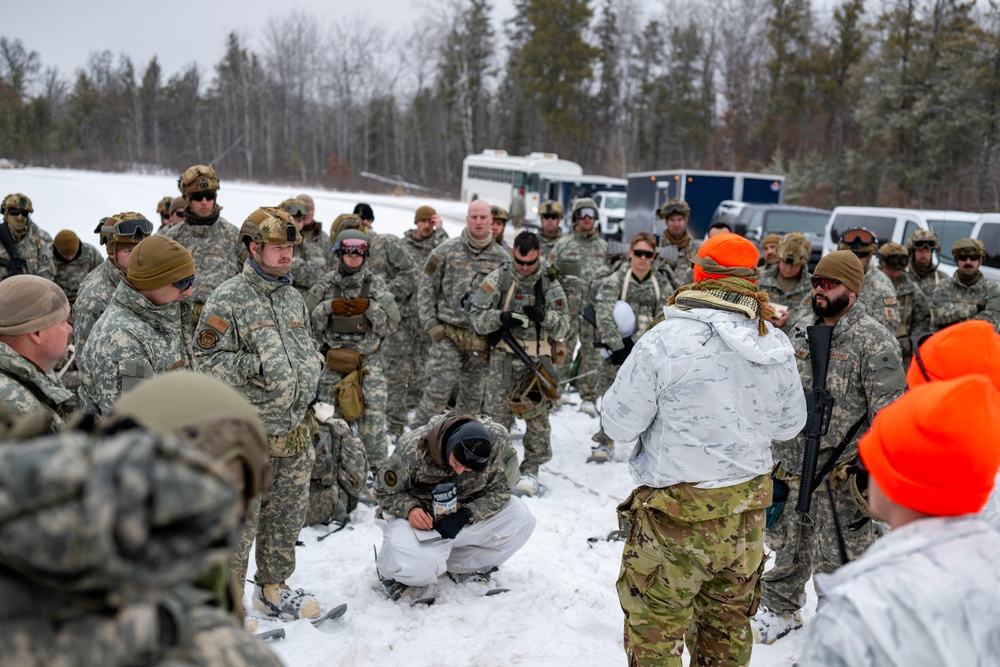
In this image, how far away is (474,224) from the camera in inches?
259

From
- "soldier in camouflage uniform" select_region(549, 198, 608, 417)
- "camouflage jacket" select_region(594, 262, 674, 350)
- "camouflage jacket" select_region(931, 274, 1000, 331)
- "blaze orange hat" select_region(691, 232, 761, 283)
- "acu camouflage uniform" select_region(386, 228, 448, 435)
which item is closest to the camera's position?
"blaze orange hat" select_region(691, 232, 761, 283)

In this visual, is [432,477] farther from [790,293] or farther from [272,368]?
[790,293]

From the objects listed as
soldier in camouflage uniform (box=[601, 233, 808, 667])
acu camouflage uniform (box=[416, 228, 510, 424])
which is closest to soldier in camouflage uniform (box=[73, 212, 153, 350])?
acu camouflage uniform (box=[416, 228, 510, 424])

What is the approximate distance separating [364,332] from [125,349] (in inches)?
97.5

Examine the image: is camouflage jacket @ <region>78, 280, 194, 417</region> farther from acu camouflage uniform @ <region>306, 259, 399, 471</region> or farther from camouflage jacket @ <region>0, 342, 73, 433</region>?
acu camouflage uniform @ <region>306, 259, 399, 471</region>

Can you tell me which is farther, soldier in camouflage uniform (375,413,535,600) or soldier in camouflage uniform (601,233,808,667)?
soldier in camouflage uniform (375,413,535,600)

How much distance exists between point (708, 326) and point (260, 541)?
2.67 meters

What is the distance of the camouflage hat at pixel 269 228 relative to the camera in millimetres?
3879

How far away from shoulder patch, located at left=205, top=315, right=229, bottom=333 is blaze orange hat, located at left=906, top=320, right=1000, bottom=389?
10.1ft

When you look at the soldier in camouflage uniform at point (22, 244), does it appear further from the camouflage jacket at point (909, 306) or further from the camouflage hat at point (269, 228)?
the camouflage jacket at point (909, 306)

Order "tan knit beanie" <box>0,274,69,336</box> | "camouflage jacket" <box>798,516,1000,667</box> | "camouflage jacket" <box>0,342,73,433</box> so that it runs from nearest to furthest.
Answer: "camouflage jacket" <box>798,516,1000,667</box> → "camouflage jacket" <box>0,342,73,433</box> → "tan knit beanie" <box>0,274,69,336</box>

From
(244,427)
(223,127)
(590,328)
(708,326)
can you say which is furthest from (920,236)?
(223,127)

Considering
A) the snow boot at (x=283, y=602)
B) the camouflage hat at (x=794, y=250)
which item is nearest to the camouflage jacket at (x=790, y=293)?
the camouflage hat at (x=794, y=250)

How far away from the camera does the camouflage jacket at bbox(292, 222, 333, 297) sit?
747 cm
